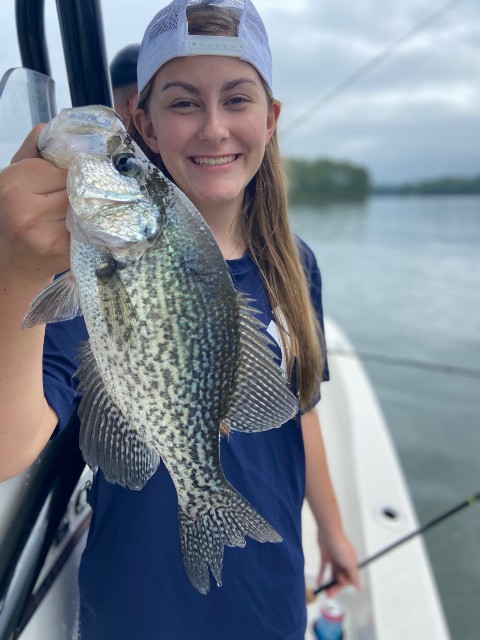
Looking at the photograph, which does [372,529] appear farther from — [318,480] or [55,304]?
[55,304]

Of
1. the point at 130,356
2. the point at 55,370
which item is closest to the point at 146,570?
the point at 55,370

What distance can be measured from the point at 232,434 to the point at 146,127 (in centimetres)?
82

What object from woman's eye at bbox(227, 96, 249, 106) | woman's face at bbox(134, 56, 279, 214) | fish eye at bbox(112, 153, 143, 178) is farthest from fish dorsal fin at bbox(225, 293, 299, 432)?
woman's eye at bbox(227, 96, 249, 106)

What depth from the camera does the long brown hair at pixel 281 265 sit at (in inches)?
58.1

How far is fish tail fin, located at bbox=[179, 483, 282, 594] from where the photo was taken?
1061mm

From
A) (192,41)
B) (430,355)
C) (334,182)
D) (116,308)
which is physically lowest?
(334,182)

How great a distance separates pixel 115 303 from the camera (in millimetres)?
875

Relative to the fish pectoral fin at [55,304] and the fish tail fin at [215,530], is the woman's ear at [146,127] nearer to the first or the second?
the fish pectoral fin at [55,304]

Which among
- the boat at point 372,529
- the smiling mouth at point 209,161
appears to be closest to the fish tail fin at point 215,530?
the smiling mouth at point 209,161

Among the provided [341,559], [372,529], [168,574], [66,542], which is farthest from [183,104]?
[372,529]

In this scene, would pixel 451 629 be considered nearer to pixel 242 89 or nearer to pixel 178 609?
pixel 178 609

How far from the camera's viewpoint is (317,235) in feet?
59.4

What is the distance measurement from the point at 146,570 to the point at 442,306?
9.22 metres

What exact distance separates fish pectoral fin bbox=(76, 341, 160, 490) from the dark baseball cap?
63.0 inches
